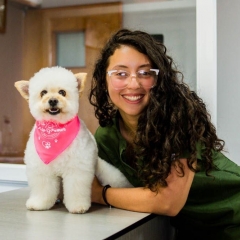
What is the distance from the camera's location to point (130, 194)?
120cm

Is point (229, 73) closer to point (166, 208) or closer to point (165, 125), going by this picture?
point (165, 125)

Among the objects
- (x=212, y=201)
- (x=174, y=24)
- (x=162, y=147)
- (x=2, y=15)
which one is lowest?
(x=212, y=201)

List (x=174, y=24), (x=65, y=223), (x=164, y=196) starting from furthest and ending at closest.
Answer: (x=174, y=24)
(x=164, y=196)
(x=65, y=223)

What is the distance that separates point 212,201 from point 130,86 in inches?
17.8

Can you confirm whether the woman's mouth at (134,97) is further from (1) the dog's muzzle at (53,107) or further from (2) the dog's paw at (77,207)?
(2) the dog's paw at (77,207)

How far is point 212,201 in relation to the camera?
4.27 ft

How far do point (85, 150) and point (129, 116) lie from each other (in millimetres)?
224

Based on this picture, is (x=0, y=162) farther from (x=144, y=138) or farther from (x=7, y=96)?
(x=144, y=138)

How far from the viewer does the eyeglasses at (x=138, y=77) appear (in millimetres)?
1222

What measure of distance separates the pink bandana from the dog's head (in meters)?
0.02

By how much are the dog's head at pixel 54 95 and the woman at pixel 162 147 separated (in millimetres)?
165

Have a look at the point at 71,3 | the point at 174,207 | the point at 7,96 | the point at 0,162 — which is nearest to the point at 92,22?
the point at 71,3

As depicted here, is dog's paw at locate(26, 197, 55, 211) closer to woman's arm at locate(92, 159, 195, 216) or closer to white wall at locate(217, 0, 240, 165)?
woman's arm at locate(92, 159, 195, 216)

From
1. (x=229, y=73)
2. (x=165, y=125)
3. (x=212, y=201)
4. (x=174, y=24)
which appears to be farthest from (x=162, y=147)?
(x=174, y=24)
